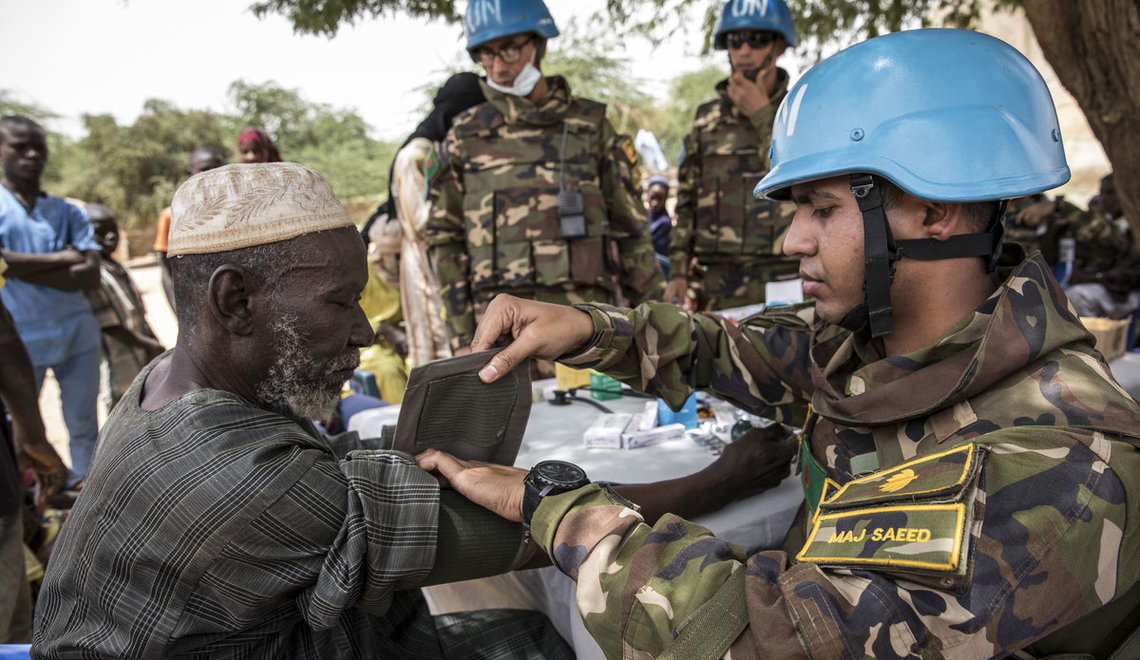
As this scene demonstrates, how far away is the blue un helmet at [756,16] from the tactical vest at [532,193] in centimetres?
104

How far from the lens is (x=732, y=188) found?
15.7 feet

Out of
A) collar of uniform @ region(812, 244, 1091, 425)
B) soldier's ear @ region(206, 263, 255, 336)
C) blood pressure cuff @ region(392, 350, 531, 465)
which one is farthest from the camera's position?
blood pressure cuff @ region(392, 350, 531, 465)

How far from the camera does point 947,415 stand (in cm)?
131

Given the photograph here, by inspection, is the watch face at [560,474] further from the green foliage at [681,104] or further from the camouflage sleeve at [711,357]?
the green foliage at [681,104]

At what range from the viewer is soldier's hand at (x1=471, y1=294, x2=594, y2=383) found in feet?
5.58

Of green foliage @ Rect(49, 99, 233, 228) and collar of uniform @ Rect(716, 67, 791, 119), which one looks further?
green foliage @ Rect(49, 99, 233, 228)

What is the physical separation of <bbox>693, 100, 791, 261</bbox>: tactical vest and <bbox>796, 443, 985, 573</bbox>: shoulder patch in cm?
371

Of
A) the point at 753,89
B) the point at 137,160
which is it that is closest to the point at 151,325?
the point at 753,89

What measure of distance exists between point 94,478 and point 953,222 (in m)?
1.81

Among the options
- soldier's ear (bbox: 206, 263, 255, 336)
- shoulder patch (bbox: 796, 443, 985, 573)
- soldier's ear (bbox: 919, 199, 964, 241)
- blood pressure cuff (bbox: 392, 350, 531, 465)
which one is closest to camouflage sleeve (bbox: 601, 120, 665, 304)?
blood pressure cuff (bbox: 392, 350, 531, 465)

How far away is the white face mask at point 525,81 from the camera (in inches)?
155

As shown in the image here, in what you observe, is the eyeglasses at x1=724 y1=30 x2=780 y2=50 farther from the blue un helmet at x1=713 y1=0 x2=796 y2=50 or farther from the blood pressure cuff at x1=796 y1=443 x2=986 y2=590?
the blood pressure cuff at x1=796 y1=443 x2=986 y2=590

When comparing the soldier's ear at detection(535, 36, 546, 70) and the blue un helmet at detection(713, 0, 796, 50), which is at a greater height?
the blue un helmet at detection(713, 0, 796, 50)

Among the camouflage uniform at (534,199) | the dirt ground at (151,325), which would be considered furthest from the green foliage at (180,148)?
the camouflage uniform at (534,199)
